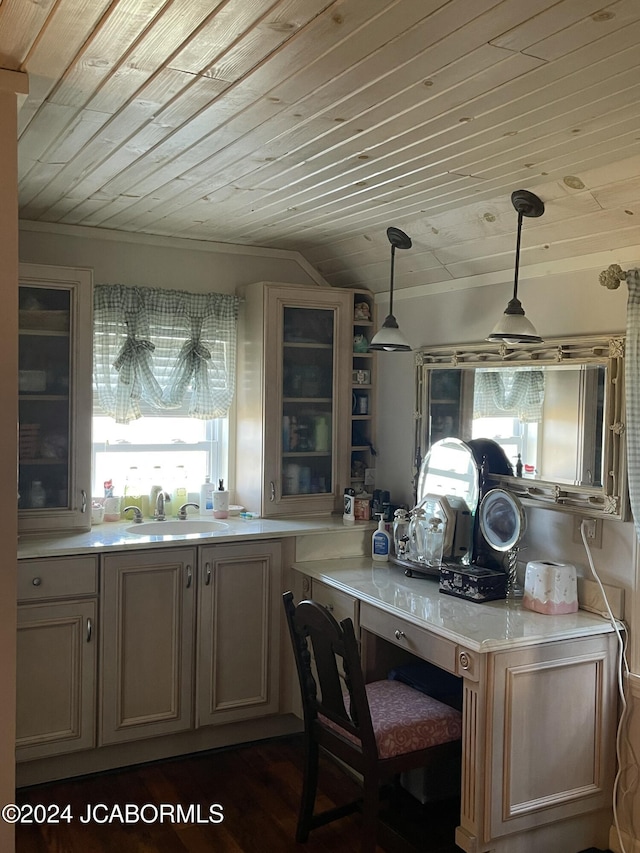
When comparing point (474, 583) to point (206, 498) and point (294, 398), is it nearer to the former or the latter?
point (294, 398)

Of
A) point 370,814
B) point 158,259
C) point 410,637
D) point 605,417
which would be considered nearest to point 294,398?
point 158,259

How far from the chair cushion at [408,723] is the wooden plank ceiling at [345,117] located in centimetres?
167

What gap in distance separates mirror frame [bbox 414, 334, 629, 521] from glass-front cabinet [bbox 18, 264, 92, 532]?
1.62 metres

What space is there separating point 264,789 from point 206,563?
92 centimetres

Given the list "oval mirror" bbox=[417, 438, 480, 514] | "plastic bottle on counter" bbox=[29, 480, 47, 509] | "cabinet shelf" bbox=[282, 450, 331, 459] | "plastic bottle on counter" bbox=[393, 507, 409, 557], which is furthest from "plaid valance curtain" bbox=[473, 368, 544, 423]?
"plastic bottle on counter" bbox=[29, 480, 47, 509]

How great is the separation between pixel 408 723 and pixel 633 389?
1.31 metres

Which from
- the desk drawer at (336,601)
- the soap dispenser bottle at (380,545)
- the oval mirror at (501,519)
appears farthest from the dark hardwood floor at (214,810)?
the oval mirror at (501,519)

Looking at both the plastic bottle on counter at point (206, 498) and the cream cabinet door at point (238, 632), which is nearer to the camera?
the cream cabinet door at point (238, 632)

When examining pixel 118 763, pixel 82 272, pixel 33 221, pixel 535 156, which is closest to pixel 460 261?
pixel 535 156

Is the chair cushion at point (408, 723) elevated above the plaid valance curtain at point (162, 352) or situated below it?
below

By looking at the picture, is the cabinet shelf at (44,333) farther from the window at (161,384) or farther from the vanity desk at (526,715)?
the vanity desk at (526,715)

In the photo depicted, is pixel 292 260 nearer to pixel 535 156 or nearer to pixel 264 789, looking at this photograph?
pixel 535 156

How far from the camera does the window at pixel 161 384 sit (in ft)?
12.1

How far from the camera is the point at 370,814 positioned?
2.46 metres
